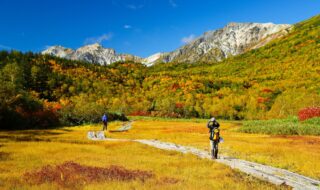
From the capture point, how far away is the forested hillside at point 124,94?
80.4 metres

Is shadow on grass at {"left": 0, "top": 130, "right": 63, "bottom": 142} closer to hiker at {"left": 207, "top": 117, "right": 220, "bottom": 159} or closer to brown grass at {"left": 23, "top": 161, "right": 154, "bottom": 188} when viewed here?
brown grass at {"left": 23, "top": 161, "right": 154, "bottom": 188}

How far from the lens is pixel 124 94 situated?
532 ft

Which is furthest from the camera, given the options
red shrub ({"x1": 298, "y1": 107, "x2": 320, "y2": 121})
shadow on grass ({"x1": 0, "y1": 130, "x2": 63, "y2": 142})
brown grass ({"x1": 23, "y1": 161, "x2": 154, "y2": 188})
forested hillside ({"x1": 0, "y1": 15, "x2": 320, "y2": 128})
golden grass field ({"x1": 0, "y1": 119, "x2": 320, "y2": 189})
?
forested hillside ({"x1": 0, "y1": 15, "x2": 320, "y2": 128})

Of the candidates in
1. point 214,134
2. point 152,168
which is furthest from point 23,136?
point 214,134

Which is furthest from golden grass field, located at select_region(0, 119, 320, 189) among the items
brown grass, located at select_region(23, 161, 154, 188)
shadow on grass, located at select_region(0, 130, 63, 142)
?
shadow on grass, located at select_region(0, 130, 63, 142)

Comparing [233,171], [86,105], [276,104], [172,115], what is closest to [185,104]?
[172,115]

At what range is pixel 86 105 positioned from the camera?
95.3m

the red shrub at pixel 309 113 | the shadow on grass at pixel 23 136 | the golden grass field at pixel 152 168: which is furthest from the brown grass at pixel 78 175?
the red shrub at pixel 309 113

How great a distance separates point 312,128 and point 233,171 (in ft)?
135

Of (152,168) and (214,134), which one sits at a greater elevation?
(214,134)

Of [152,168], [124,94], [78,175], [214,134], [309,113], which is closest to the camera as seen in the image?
[78,175]

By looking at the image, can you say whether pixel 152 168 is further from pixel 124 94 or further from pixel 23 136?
pixel 124 94

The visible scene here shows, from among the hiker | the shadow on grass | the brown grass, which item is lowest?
the brown grass

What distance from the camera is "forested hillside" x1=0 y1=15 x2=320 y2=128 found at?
80438mm
